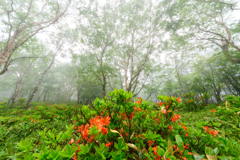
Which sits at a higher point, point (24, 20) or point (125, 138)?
point (24, 20)

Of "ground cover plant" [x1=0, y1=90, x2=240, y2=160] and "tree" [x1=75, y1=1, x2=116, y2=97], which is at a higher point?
"tree" [x1=75, y1=1, x2=116, y2=97]

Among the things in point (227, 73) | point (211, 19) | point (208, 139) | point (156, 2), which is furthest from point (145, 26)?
point (227, 73)

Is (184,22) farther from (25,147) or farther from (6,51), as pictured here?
(6,51)

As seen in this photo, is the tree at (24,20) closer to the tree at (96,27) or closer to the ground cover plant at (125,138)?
the tree at (96,27)

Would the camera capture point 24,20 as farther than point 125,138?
Yes

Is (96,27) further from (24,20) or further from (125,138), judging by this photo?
(125,138)

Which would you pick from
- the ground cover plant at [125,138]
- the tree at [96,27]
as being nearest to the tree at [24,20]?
the tree at [96,27]

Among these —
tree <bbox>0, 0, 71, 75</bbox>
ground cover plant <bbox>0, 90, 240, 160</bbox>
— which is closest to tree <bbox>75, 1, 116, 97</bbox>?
tree <bbox>0, 0, 71, 75</bbox>

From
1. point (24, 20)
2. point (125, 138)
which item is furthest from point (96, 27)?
point (125, 138)

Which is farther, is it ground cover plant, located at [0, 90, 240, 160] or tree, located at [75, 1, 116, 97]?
tree, located at [75, 1, 116, 97]

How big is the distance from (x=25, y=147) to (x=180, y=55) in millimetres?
15600

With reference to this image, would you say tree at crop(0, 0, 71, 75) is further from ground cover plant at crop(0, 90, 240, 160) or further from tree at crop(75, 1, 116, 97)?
ground cover plant at crop(0, 90, 240, 160)

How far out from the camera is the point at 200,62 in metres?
11.9

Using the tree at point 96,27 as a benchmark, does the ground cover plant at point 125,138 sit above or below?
below
